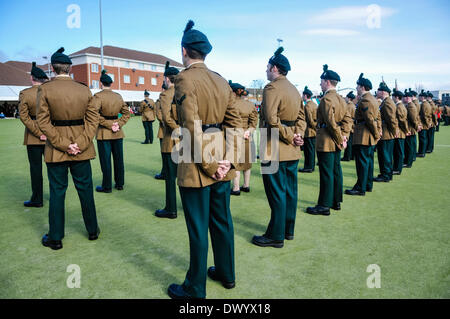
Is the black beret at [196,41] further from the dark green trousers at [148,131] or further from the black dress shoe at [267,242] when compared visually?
the dark green trousers at [148,131]

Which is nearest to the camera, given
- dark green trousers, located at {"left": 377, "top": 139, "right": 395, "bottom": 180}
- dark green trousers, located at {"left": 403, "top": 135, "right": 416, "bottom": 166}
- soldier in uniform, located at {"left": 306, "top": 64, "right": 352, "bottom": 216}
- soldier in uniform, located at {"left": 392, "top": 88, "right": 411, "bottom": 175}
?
soldier in uniform, located at {"left": 306, "top": 64, "right": 352, "bottom": 216}

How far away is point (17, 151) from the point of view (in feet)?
38.3

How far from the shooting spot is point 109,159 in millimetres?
6391

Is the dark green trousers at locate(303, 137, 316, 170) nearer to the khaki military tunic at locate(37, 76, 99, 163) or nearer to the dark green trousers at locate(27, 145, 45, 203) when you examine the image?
the khaki military tunic at locate(37, 76, 99, 163)

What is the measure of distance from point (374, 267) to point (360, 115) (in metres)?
3.86

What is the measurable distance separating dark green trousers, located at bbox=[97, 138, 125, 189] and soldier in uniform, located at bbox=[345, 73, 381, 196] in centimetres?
471

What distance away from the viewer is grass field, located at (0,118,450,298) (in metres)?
3.02

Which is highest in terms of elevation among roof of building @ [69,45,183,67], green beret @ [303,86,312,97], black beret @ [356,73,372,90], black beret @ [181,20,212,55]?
roof of building @ [69,45,183,67]

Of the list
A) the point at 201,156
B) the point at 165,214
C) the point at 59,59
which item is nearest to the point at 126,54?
the point at 165,214

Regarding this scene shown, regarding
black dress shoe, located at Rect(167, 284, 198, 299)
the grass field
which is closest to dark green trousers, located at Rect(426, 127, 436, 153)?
the grass field

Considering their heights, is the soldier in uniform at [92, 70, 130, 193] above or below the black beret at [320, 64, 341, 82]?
below

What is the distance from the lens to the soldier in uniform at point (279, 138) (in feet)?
12.8
